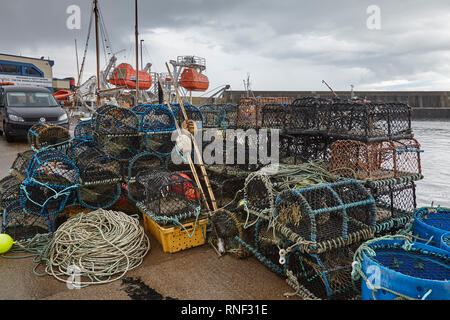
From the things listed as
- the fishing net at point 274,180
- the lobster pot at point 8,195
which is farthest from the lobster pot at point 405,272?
the lobster pot at point 8,195

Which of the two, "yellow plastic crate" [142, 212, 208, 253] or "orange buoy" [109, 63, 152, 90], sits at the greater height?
"orange buoy" [109, 63, 152, 90]

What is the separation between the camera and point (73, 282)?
9.30ft

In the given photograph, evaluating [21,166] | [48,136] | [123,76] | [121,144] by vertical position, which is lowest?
[21,166]

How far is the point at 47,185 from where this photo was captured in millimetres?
3762

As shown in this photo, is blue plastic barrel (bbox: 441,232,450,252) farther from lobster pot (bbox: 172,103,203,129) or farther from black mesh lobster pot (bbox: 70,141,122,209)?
lobster pot (bbox: 172,103,203,129)

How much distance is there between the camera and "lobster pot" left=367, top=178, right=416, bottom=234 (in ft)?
11.3

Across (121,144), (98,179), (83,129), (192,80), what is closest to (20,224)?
(98,179)

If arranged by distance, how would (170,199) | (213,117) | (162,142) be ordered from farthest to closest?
(213,117) → (162,142) → (170,199)

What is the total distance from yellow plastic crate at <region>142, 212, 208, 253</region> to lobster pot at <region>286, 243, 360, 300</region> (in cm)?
116

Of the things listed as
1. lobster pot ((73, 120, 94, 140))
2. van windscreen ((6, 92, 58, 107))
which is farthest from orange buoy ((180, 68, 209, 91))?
lobster pot ((73, 120, 94, 140))

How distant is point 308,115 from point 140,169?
2.77 metres

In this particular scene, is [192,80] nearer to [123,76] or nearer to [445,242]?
[123,76]
